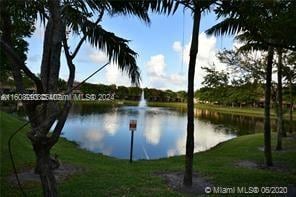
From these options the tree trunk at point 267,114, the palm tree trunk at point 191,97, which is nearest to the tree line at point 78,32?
the palm tree trunk at point 191,97

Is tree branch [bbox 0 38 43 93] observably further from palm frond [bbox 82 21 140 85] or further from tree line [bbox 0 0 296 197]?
palm frond [bbox 82 21 140 85]

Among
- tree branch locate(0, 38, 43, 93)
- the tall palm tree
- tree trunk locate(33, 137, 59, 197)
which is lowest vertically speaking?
tree trunk locate(33, 137, 59, 197)

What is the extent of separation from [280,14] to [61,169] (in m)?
7.23

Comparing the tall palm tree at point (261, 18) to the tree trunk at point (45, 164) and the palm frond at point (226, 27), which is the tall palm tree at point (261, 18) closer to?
the palm frond at point (226, 27)

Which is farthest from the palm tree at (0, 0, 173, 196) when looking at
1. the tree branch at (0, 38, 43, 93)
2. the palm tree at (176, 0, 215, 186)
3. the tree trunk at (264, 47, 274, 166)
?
the tree trunk at (264, 47, 274, 166)

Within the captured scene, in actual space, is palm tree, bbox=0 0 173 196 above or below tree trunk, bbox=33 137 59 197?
above

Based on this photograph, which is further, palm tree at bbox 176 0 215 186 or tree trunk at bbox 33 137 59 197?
palm tree at bbox 176 0 215 186

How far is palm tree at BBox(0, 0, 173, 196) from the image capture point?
4.50 metres

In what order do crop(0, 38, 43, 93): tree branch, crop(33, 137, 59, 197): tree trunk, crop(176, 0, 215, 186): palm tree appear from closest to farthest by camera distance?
1. crop(0, 38, 43, 93): tree branch
2. crop(33, 137, 59, 197): tree trunk
3. crop(176, 0, 215, 186): palm tree

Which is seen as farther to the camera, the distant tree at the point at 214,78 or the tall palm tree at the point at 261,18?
the distant tree at the point at 214,78

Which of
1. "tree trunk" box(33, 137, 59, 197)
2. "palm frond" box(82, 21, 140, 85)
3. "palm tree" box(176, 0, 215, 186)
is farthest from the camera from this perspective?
"palm tree" box(176, 0, 215, 186)

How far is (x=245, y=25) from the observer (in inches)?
371

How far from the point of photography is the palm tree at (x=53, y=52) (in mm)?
4496

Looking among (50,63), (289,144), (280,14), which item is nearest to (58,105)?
(50,63)
